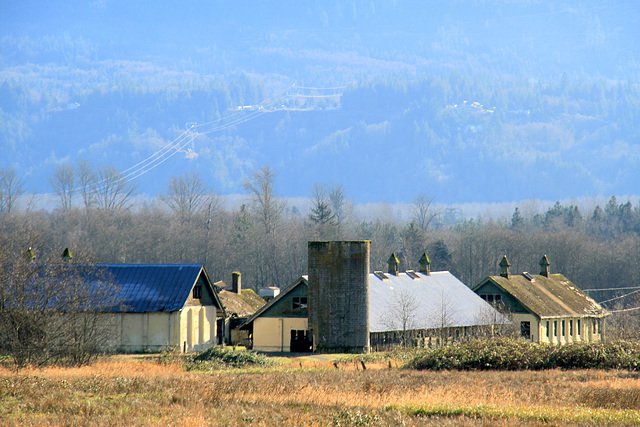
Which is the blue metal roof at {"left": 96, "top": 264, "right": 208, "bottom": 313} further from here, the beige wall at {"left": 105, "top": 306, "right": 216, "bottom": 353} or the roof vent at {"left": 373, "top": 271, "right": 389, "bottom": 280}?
the roof vent at {"left": 373, "top": 271, "right": 389, "bottom": 280}

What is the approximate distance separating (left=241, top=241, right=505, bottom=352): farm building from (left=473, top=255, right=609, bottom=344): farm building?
14.9ft

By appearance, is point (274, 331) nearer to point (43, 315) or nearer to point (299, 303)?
point (299, 303)

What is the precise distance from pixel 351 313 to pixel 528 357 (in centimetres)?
1531

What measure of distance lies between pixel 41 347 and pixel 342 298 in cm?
2106

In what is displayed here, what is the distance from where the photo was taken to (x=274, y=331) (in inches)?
2047

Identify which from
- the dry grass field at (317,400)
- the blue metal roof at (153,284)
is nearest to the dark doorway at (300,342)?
the blue metal roof at (153,284)

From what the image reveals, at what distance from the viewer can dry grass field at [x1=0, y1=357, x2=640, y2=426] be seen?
773 inches

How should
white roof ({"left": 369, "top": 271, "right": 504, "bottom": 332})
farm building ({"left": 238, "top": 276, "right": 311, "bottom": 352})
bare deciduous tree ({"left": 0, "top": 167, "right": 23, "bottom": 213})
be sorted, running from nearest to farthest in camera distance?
farm building ({"left": 238, "top": 276, "right": 311, "bottom": 352})
white roof ({"left": 369, "top": 271, "right": 504, "bottom": 332})
bare deciduous tree ({"left": 0, "top": 167, "right": 23, "bottom": 213})

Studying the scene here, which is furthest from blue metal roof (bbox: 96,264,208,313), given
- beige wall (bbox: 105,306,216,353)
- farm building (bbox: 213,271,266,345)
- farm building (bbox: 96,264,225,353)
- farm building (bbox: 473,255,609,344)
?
farm building (bbox: 473,255,609,344)

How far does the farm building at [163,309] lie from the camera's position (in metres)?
46.5

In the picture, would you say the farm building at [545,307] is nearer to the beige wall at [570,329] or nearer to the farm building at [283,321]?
the beige wall at [570,329]

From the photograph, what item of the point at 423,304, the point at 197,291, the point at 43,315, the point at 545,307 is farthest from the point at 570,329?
the point at 43,315

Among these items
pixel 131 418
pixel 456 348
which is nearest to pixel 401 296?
pixel 456 348

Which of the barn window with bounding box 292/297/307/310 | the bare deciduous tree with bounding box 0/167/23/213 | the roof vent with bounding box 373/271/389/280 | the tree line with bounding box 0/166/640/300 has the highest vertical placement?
the bare deciduous tree with bounding box 0/167/23/213
